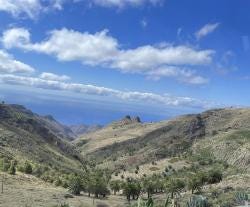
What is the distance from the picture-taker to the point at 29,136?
637ft

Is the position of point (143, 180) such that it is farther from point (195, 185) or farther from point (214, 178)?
point (195, 185)

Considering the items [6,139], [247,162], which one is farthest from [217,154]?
[6,139]

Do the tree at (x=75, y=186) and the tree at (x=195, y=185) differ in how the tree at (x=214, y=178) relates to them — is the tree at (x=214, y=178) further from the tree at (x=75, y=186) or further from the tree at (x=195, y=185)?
the tree at (x=75, y=186)

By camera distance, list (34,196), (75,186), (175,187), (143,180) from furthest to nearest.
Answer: (143,180)
(175,187)
(75,186)
(34,196)

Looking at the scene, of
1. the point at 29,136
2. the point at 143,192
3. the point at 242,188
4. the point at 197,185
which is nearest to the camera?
the point at 242,188

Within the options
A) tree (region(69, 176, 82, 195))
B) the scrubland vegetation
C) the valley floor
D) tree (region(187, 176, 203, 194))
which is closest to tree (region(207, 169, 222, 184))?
the scrubland vegetation

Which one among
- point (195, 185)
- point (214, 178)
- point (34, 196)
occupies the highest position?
point (214, 178)

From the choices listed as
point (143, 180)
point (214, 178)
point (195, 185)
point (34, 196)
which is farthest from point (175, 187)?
point (143, 180)

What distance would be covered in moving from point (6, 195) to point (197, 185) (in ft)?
128

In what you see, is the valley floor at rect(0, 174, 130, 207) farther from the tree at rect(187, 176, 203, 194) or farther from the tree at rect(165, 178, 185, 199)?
the tree at rect(187, 176, 203, 194)

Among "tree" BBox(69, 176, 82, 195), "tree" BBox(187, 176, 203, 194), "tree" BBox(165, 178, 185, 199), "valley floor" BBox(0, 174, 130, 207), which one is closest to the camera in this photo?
"valley floor" BBox(0, 174, 130, 207)

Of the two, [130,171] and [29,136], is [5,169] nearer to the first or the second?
[130,171]

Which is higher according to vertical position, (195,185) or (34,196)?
(195,185)

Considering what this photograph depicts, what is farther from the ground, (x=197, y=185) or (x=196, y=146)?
(x=196, y=146)
